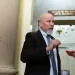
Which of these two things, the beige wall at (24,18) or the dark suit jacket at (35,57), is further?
the beige wall at (24,18)

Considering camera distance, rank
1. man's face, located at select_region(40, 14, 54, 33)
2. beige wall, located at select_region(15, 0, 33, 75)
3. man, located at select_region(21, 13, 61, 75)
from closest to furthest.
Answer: man, located at select_region(21, 13, 61, 75)
man's face, located at select_region(40, 14, 54, 33)
beige wall, located at select_region(15, 0, 33, 75)

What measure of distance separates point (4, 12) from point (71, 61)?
2425mm

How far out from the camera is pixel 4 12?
1792 millimetres

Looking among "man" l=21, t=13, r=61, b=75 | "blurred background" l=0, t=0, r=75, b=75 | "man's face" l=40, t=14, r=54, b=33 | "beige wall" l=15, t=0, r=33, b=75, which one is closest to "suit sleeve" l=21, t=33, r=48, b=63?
"man" l=21, t=13, r=61, b=75

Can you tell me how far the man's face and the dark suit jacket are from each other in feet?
0.40

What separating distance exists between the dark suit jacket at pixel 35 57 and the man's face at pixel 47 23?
122 mm

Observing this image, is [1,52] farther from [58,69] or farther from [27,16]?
[27,16]

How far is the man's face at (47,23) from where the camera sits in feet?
6.13

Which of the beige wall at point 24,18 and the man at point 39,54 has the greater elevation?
the beige wall at point 24,18

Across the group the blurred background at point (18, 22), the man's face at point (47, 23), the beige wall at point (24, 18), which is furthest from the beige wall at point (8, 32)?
the beige wall at point (24, 18)

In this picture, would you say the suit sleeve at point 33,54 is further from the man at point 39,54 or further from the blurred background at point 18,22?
the blurred background at point 18,22

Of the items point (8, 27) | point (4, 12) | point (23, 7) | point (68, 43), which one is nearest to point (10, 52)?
point (8, 27)

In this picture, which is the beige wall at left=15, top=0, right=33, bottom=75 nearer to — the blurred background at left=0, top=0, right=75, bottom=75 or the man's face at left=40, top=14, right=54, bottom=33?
the blurred background at left=0, top=0, right=75, bottom=75

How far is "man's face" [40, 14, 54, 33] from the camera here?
1869 mm
